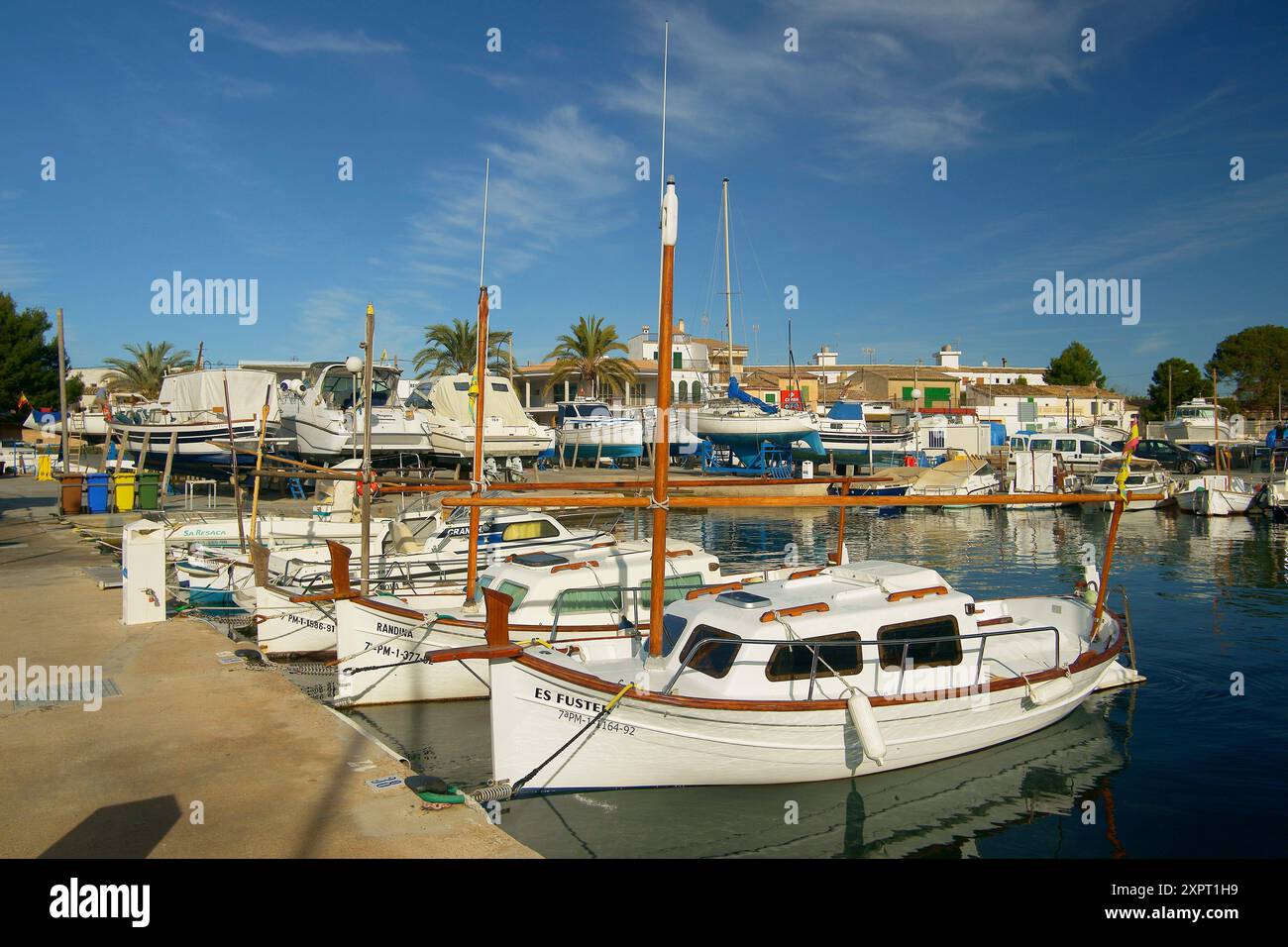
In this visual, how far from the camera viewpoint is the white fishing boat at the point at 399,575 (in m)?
15.3

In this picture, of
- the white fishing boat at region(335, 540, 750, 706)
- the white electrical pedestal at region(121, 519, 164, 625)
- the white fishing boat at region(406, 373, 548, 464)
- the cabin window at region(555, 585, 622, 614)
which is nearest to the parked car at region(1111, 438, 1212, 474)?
the white fishing boat at region(406, 373, 548, 464)

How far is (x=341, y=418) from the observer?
37688 mm

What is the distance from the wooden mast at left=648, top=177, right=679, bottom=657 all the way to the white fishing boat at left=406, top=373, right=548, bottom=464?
27761 millimetres

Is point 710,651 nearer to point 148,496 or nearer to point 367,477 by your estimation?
point 367,477

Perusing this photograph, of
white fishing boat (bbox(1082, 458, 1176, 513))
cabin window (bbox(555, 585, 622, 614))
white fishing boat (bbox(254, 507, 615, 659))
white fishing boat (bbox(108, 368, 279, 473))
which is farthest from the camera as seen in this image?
white fishing boat (bbox(1082, 458, 1176, 513))

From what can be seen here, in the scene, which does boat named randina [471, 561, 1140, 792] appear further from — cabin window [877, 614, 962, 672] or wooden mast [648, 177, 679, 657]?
wooden mast [648, 177, 679, 657]

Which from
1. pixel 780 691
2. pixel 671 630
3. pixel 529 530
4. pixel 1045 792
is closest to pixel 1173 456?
pixel 529 530

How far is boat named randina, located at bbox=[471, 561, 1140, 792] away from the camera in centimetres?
924

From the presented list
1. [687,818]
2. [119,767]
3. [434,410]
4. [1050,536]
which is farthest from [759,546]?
[119,767]

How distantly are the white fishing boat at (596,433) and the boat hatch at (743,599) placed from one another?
152ft

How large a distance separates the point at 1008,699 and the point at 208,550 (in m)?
16.8

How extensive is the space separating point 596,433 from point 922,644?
48635 millimetres

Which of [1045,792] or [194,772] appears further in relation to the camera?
[1045,792]
